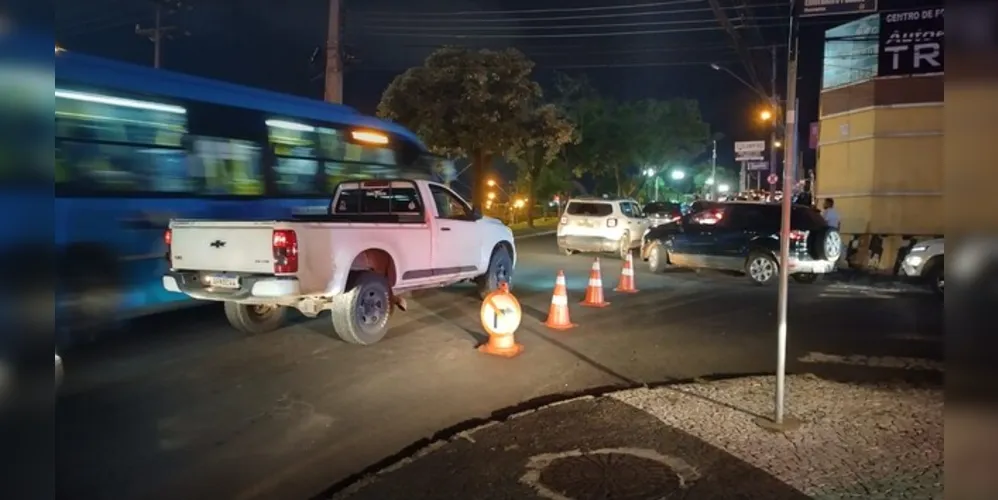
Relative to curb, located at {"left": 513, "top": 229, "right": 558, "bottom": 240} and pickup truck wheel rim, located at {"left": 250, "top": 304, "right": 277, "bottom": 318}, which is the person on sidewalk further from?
curb, located at {"left": 513, "top": 229, "right": 558, "bottom": 240}

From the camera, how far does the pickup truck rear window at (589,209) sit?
2153 cm

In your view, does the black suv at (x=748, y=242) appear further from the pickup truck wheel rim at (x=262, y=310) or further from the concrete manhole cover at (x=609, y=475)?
the concrete manhole cover at (x=609, y=475)

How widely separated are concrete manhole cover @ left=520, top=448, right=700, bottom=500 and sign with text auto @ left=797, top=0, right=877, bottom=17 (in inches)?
129

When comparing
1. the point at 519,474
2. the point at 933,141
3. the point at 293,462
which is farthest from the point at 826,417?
the point at 933,141

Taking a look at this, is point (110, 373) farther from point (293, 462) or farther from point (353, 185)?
point (353, 185)

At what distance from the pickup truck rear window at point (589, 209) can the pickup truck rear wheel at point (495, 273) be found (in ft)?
28.8

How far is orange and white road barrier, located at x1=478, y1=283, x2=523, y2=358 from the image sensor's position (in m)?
8.63

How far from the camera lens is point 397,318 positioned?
450 inches

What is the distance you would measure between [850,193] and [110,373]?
1924 cm

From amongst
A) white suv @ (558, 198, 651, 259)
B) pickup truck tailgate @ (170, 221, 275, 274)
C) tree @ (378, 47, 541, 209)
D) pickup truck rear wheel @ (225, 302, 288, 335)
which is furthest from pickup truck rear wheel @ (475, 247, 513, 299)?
tree @ (378, 47, 541, 209)

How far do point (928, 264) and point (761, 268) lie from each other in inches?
118

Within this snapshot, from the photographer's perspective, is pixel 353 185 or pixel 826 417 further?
pixel 353 185

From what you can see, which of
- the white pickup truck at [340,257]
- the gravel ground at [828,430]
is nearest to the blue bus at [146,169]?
the white pickup truck at [340,257]

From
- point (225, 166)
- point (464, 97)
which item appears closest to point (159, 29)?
point (464, 97)
